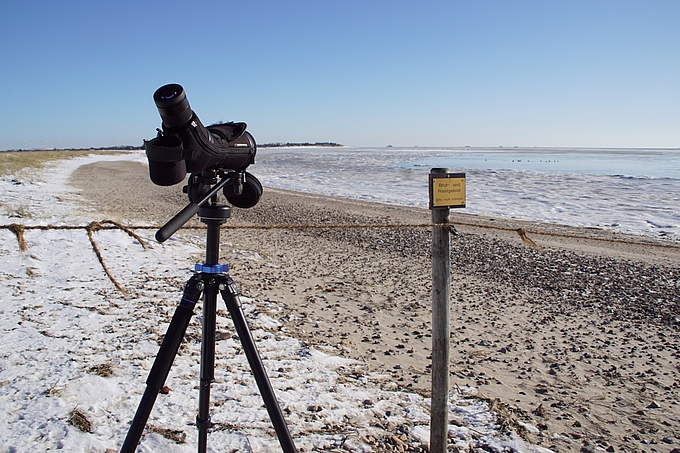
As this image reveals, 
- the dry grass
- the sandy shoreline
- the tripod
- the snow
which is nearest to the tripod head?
the tripod

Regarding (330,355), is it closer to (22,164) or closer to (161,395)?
(161,395)

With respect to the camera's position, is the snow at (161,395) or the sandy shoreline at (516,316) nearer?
the snow at (161,395)

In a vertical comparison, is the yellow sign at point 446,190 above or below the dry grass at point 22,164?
below

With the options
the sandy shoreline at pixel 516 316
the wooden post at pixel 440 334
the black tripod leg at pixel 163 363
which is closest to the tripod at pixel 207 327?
the black tripod leg at pixel 163 363

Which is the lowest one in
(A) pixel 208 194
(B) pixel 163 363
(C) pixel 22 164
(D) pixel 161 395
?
(D) pixel 161 395

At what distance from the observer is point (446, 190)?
2.29 metres

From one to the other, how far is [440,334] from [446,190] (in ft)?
2.36

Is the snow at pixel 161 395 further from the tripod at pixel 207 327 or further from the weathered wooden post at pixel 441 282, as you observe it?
the tripod at pixel 207 327

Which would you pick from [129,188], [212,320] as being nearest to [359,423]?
[212,320]

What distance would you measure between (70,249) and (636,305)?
6.76 metres

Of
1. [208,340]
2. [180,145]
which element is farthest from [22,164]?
[180,145]

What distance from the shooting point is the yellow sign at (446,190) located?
7.44ft

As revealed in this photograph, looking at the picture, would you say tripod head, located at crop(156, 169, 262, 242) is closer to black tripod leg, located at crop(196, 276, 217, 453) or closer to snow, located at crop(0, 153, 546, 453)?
black tripod leg, located at crop(196, 276, 217, 453)

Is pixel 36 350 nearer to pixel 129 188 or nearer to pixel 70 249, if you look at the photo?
pixel 70 249
